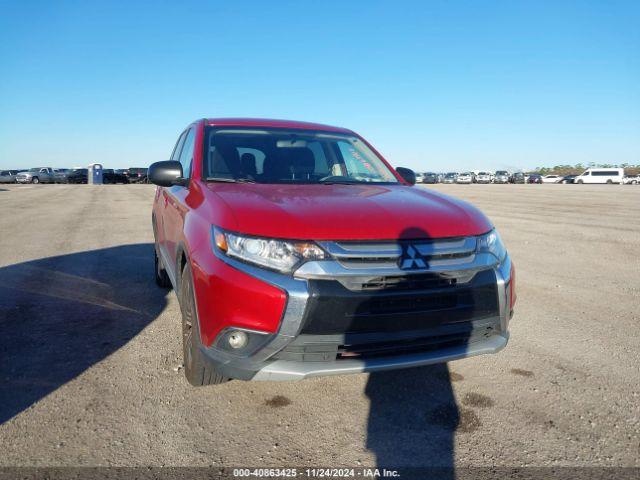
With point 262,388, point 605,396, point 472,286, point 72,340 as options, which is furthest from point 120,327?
point 605,396

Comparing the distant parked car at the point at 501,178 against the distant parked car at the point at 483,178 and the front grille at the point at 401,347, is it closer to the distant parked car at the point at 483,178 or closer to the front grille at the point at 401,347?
the distant parked car at the point at 483,178

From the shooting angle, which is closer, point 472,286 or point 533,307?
point 472,286

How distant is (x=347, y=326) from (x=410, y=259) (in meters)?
0.48

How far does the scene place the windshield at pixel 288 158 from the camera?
365 centimetres

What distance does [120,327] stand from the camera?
4.15 metres

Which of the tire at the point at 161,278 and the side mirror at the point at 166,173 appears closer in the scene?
the side mirror at the point at 166,173

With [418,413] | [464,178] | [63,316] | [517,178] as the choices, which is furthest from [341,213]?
[517,178]

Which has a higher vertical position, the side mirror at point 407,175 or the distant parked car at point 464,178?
the side mirror at point 407,175

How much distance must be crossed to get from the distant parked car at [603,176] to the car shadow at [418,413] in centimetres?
6445

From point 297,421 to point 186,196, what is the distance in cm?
181

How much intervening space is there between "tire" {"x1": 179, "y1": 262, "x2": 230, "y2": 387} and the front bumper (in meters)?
0.15

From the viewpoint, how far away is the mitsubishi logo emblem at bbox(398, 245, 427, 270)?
243cm

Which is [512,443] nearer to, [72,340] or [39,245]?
[72,340]

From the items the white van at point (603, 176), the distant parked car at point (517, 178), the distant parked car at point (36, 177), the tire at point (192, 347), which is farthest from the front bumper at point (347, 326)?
the distant parked car at point (517, 178)
